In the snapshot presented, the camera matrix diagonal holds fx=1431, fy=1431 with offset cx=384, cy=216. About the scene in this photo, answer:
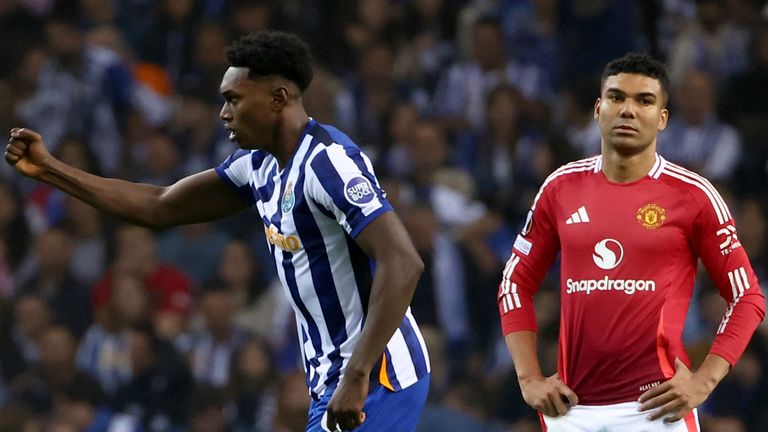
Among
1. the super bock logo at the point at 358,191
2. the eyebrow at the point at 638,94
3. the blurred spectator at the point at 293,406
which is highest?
the eyebrow at the point at 638,94

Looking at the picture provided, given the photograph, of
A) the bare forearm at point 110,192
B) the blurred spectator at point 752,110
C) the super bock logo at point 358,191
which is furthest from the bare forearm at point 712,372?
the blurred spectator at point 752,110

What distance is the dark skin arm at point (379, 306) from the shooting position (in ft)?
13.4

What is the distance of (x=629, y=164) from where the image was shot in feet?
15.0

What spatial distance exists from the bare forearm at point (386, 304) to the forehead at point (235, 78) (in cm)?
79

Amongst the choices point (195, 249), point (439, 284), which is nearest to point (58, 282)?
point (195, 249)

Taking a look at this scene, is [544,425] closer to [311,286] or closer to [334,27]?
[311,286]

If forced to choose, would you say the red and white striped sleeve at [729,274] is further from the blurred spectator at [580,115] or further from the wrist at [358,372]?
the blurred spectator at [580,115]

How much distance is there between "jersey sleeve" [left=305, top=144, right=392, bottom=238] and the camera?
4.25 metres

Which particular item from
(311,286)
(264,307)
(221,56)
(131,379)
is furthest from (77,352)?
(311,286)

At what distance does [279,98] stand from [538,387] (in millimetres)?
1233

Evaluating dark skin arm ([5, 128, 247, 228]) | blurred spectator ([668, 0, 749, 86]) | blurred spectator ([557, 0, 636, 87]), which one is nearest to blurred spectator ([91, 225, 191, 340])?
blurred spectator ([557, 0, 636, 87])

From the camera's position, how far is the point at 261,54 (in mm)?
4520

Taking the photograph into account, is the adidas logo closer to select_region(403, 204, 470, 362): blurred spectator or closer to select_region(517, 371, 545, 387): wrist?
select_region(517, 371, 545, 387): wrist

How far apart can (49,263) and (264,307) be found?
1.54m
